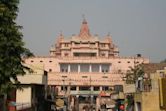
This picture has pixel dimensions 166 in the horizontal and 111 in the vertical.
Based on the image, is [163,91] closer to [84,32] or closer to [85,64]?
[85,64]

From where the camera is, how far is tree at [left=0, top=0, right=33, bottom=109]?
70.0 feet

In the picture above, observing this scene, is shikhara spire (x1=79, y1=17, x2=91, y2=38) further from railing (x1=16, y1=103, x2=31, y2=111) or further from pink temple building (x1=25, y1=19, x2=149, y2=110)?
railing (x1=16, y1=103, x2=31, y2=111)


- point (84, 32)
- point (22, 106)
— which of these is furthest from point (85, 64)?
point (22, 106)

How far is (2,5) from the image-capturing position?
21.2 meters

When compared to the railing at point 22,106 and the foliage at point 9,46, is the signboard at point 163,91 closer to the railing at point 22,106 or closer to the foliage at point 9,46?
the foliage at point 9,46

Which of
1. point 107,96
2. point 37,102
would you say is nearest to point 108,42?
point 107,96

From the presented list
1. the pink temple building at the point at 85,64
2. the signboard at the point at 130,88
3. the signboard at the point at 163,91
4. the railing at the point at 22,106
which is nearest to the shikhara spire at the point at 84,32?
the pink temple building at the point at 85,64

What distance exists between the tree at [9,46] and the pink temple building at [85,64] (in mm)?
61093

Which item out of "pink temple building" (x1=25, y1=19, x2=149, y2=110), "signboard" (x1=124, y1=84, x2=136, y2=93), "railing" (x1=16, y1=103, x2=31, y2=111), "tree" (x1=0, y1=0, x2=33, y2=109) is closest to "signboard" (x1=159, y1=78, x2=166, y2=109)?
"tree" (x1=0, y1=0, x2=33, y2=109)

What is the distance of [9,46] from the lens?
70.9ft

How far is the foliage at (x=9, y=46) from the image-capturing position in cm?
2133

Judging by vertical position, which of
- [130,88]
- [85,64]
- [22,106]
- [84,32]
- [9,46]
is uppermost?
[84,32]

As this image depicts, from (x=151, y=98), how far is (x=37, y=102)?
1312 cm

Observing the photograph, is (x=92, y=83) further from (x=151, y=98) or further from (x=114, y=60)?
(x=151, y=98)
